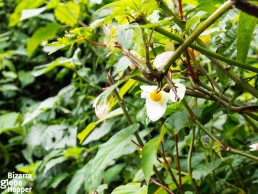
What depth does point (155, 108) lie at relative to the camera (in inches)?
18.1

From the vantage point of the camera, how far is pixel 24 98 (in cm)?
171

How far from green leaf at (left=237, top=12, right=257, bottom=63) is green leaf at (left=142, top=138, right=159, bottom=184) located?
0.16 meters

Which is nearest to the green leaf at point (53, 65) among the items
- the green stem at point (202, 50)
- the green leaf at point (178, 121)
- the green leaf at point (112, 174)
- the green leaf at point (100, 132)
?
the green leaf at point (100, 132)

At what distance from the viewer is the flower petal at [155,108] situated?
454 millimetres

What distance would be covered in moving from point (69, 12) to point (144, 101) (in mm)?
476

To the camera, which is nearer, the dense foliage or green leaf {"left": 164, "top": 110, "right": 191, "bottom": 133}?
the dense foliage

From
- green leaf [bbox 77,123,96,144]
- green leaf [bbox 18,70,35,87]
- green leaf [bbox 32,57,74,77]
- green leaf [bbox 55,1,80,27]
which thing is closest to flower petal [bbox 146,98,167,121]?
green leaf [bbox 77,123,96,144]

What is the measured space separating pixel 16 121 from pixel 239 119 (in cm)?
73

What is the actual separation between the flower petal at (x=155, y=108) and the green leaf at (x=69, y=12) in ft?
2.74

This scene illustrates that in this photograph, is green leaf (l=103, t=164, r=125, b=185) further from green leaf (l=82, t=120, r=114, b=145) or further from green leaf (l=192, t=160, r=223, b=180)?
green leaf (l=192, t=160, r=223, b=180)

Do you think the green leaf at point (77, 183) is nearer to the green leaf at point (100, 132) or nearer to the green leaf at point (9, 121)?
the green leaf at point (100, 132)

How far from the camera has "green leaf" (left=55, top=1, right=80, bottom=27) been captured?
1.25 m

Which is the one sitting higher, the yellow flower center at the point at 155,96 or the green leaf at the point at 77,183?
the yellow flower center at the point at 155,96

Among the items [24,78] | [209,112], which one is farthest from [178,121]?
[24,78]
